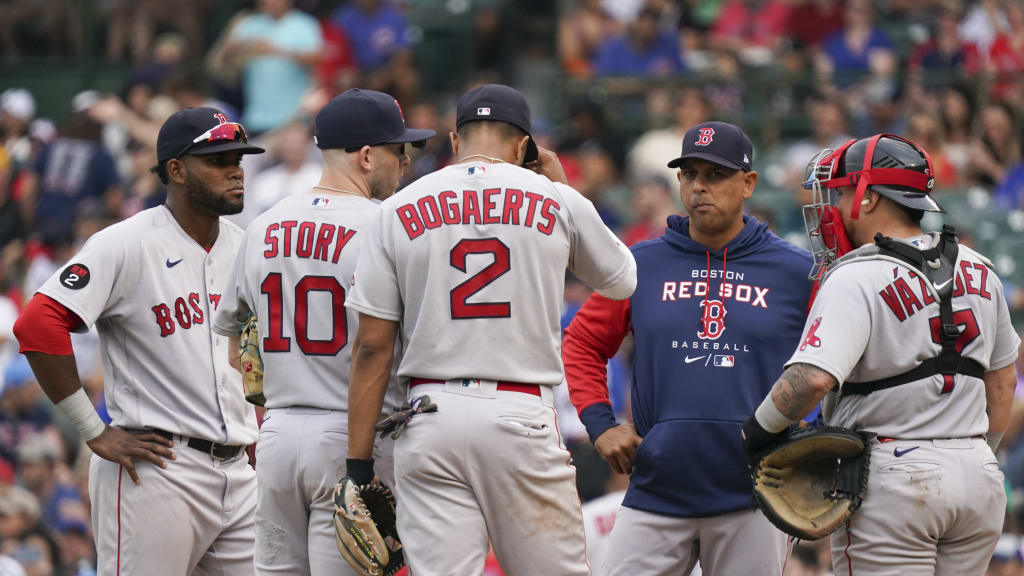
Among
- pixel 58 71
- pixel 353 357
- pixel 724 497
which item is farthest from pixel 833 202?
pixel 58 71

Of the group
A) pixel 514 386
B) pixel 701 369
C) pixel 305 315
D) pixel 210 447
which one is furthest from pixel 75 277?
pixel 701 369

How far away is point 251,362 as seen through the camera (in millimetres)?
5434

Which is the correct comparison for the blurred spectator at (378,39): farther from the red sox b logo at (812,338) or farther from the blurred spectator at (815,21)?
the red sox b logo at (812,338)

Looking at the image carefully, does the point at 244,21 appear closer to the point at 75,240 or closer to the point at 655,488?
the point at 75,240

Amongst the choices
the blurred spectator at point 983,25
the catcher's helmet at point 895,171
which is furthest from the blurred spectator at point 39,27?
the catcher's helmet at point 895,171

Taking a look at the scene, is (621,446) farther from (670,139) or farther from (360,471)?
(670,139)

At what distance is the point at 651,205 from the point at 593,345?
499 cm

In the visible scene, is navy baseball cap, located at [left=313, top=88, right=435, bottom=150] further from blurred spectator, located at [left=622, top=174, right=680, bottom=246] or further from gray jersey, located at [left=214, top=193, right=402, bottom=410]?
blurred spectator, located at [left=622, top=174, right=680, bottom=246]

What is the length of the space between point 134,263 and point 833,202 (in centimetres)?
274

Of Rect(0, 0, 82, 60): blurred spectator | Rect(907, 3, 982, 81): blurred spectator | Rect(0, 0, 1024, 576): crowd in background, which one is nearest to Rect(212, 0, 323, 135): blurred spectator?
Rect(0, 0, 1024, 576): crowd in background

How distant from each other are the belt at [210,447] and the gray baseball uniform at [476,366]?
45.6 inches

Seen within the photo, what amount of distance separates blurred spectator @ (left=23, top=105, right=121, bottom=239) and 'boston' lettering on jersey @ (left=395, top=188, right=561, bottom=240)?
31.0ft

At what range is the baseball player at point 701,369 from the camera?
5559 millimetres

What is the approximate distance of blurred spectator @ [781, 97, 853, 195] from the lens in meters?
11.6
